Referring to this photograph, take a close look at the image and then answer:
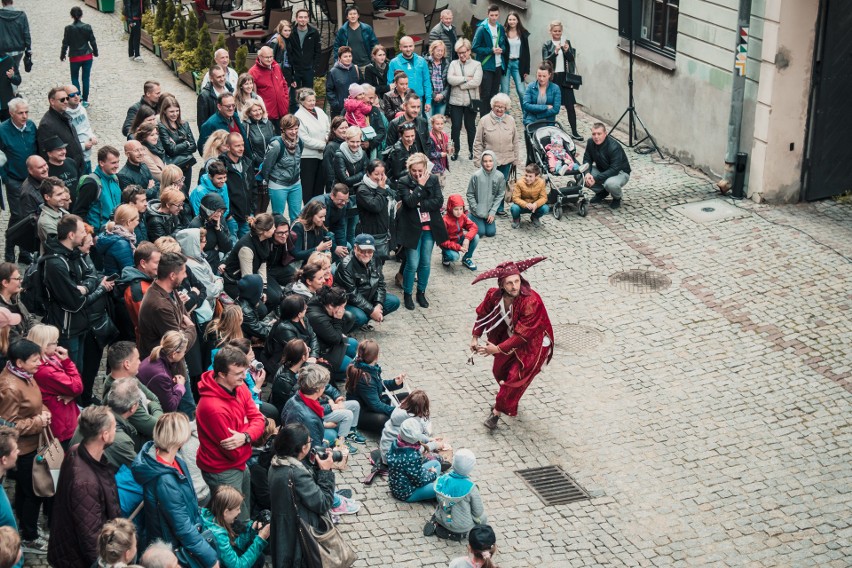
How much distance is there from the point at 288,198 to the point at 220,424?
6190 millimetres

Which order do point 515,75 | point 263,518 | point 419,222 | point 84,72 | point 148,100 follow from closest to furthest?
1. point 263,518
2. point 419,222
3. point 148,100
4. point 515,75
5. point 84,72

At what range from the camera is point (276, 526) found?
888cm

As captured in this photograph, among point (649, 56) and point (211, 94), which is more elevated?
point (211, 94)

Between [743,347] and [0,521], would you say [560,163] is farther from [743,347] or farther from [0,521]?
[0,521]

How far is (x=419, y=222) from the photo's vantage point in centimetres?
1409

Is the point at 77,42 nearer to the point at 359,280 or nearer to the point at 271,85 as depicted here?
the point at 271,85

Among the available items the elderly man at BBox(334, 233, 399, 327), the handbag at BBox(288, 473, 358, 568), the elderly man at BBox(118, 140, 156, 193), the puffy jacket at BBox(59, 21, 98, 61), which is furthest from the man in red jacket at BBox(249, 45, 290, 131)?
the handbag at BBox(288, 473, 358, 568)

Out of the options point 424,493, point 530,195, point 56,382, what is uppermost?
point 56,382

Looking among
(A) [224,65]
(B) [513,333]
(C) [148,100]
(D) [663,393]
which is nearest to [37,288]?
(B) [513,333]

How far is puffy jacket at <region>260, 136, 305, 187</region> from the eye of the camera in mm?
14477

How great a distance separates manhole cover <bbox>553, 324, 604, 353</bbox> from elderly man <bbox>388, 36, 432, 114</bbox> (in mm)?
5565

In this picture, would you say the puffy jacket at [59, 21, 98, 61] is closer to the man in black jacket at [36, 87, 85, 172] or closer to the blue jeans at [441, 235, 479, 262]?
the man in black jacket at [36, 87, 85, 172]

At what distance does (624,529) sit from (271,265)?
475cm

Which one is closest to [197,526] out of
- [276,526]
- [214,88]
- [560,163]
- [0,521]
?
[276,526]
